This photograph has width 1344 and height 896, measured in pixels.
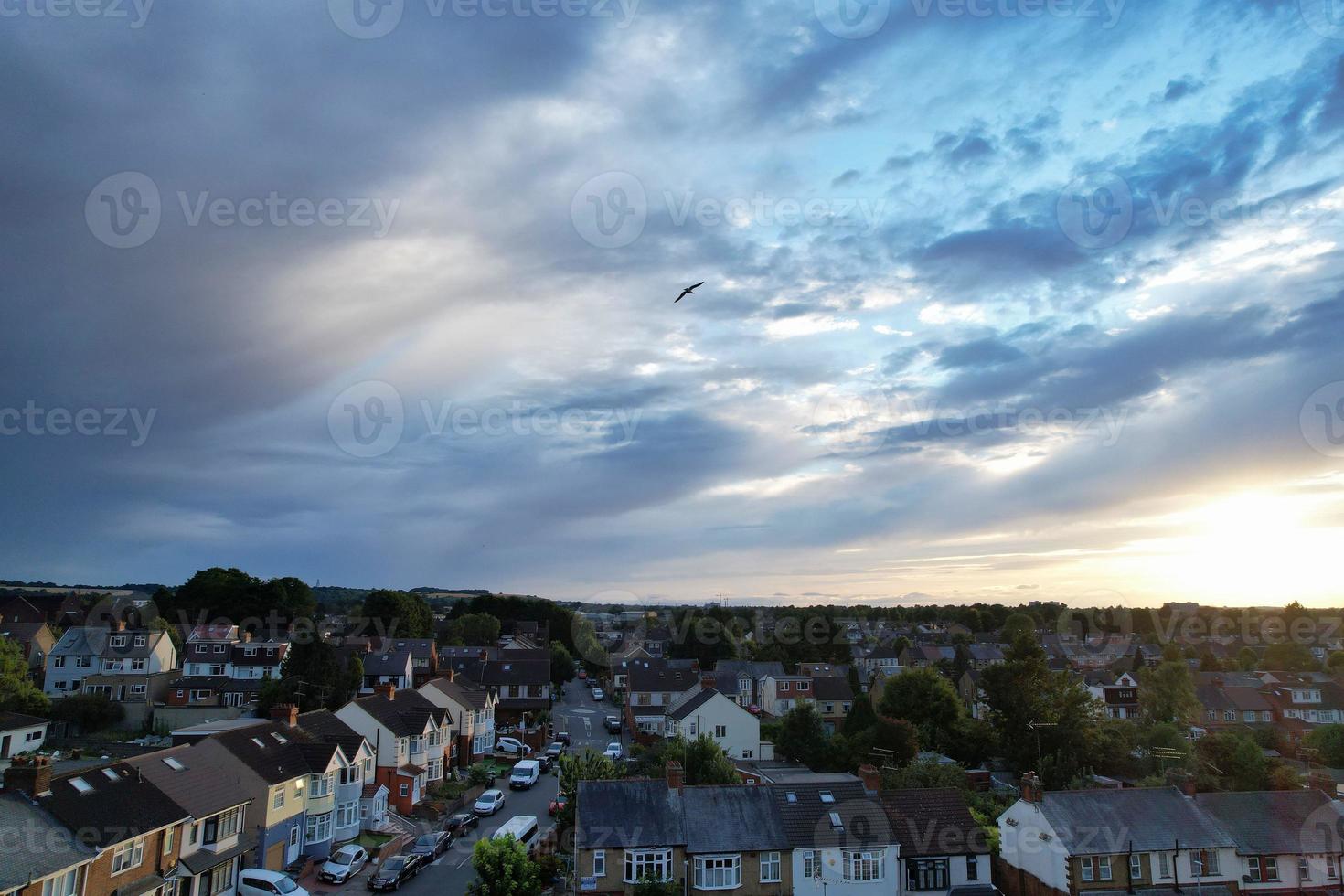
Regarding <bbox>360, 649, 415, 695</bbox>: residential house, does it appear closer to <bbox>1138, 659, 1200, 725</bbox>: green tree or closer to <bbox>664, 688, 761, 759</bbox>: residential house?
<bbox>664, 688, 761, 759</bbox>: residential house

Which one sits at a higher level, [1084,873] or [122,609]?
[122,609]

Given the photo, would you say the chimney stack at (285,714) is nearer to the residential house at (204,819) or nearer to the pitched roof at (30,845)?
the residential house at (204,819)

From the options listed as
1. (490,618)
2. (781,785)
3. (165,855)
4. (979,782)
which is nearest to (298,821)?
(165,855)

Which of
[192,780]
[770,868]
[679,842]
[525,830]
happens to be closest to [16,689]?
[192,780]

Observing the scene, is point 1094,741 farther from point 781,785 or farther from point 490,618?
point 490,618

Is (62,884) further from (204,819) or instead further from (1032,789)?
(1032,789)

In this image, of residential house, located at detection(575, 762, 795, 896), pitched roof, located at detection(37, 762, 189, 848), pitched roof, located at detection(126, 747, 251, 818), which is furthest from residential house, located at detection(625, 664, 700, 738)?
pitched roof, located at detection(37, 762, 189, 848)
